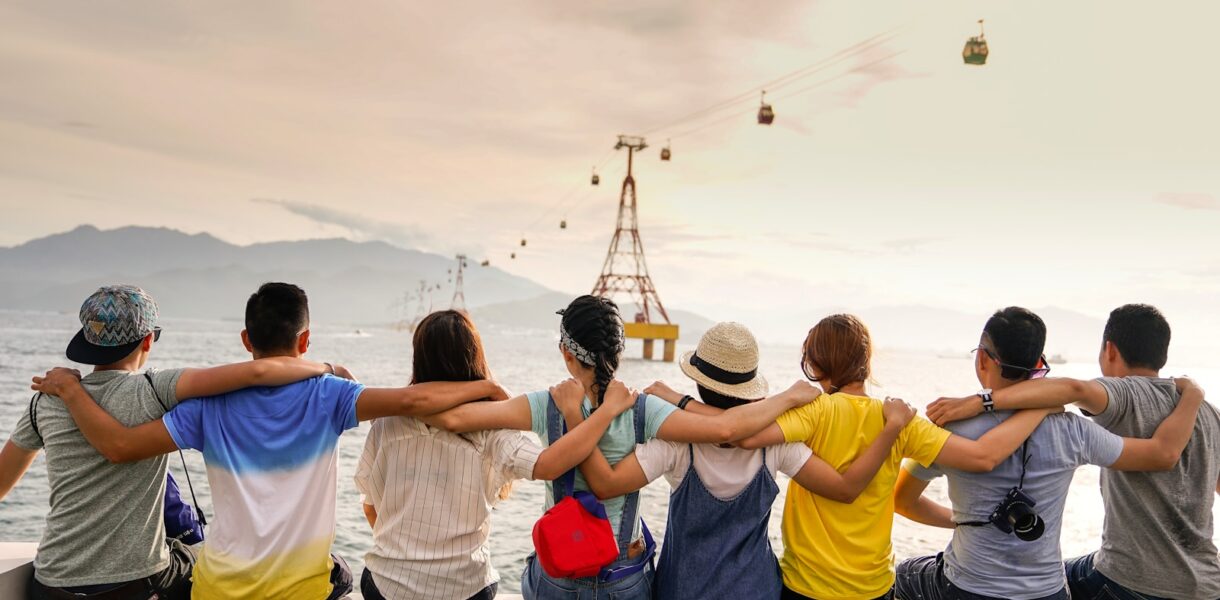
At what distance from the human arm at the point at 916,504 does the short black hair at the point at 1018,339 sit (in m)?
0.45

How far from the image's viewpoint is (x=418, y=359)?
2.19m

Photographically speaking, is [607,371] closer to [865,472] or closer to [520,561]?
[865,472]

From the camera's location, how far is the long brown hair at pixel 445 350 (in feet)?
7.03

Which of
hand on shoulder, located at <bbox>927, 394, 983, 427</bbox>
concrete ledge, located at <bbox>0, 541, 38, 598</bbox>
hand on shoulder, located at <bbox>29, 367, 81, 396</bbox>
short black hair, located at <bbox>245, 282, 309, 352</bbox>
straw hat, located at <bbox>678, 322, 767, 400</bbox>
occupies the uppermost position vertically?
short black hair, located at <bbox>245, 282, 309, 352</bbox>

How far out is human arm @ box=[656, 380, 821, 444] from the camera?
202cm

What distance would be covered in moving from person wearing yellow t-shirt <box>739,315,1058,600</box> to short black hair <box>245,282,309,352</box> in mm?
1438

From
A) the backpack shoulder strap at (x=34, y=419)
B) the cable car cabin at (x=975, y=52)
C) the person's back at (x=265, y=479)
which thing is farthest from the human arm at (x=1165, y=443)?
the cable car cabin at (x=975, y=52)

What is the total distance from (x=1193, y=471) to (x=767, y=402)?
4.99 ft

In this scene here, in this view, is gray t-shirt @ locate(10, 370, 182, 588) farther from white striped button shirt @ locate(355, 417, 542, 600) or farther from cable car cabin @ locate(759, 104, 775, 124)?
cable car cabin @ locate(759, 104, 775, 124)

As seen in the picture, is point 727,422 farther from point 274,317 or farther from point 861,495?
point 274,317

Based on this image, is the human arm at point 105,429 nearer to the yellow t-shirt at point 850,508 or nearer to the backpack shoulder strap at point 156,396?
the backpack shoulder strap at point 156,396

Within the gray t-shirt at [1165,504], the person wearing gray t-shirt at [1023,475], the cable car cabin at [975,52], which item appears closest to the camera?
the person wearing gray t-shirt at [1023,475]

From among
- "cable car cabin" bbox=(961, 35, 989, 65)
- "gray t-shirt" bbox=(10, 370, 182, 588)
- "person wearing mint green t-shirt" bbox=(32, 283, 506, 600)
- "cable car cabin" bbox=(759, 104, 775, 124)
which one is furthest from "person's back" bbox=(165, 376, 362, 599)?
"cable car cabin" bbox=(759, 104, 775, 124)

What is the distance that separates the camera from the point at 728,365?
220cm
